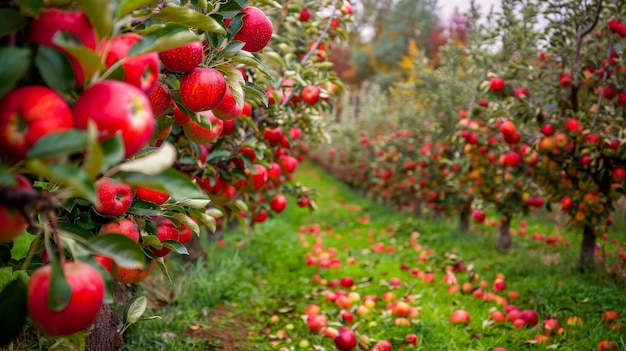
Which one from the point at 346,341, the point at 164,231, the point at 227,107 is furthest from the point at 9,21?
the point at 346,341

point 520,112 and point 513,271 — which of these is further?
point 513,271

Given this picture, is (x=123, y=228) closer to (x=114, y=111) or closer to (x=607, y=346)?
(x=114, y=111)

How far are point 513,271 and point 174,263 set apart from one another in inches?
124

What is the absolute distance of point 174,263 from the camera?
4.05 meters

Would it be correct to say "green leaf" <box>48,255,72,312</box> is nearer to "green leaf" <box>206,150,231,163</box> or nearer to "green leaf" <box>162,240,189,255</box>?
"green leaf" <box>162,240,189,255</box>

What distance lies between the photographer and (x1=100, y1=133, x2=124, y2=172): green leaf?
0.77 metres

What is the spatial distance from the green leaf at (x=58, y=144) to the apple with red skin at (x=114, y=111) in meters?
0.08

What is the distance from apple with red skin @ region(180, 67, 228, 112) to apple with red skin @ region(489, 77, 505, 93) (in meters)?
3.43

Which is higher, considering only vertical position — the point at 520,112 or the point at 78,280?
the point at 520,112

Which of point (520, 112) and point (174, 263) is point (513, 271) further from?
point (174, 263)

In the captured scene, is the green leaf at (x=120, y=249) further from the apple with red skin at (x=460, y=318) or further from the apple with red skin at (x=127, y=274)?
the apple with red skin at (x=460, y=318)

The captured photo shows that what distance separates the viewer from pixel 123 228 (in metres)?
1.41

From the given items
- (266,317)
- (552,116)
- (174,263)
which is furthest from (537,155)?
(174,263)

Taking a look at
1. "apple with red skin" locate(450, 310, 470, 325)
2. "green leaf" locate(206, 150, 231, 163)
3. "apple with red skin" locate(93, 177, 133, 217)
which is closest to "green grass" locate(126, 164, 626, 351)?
"apple with red skin" locate(450, 310, 470, 325)
